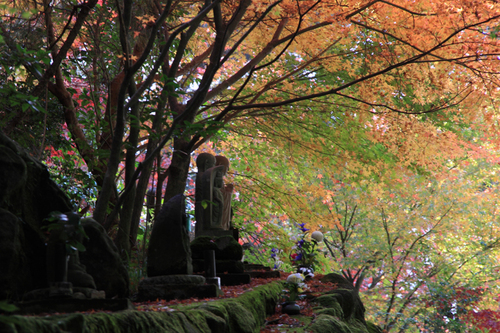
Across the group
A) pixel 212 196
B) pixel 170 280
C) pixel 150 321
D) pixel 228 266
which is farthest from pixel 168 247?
pixel 212 196

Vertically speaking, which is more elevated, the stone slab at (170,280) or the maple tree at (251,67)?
the maple tree at (251,67)

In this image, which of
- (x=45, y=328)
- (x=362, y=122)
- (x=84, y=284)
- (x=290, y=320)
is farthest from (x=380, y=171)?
(x=45, y=328)

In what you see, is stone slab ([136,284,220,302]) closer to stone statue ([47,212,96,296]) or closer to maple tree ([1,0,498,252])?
maple tree ([1,0,498,252])

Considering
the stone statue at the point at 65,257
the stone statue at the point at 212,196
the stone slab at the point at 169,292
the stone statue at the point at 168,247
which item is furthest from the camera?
the stone statue at the point at 212,196

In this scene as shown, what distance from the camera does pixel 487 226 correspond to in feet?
42.6

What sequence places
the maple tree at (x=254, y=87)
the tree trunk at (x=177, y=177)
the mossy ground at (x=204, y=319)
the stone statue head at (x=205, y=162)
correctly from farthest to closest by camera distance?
the stone statue head at (x=205, y=162) → the tree trunk at (x=177, y=177) → the maple tree at (x=254, y=87) → the mossy ground at (x=204, y=319)

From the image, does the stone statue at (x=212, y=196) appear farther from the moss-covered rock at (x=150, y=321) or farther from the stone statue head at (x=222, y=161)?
the moss-covered rock at (x=150, y=321)

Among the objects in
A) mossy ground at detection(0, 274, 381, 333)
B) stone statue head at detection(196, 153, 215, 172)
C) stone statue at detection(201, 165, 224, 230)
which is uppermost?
stone statue head at detection(196, 153, 215, 172)

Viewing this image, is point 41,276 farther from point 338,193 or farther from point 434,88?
point 338,193

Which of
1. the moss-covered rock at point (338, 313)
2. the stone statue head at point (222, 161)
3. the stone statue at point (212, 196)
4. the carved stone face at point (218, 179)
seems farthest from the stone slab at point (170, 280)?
the stone statue head at point (222, 161)

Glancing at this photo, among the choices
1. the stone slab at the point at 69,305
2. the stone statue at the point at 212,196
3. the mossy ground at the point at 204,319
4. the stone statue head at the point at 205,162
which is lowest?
the mossy ground at the point at 204,319

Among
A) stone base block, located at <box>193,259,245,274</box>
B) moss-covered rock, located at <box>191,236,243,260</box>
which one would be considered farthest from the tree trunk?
stone base block, located at <box>193,259,245,274</box>

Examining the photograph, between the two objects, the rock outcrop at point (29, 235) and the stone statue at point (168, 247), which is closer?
the rock outcrop at point (29, 235)

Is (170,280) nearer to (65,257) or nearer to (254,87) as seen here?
(65,257)
